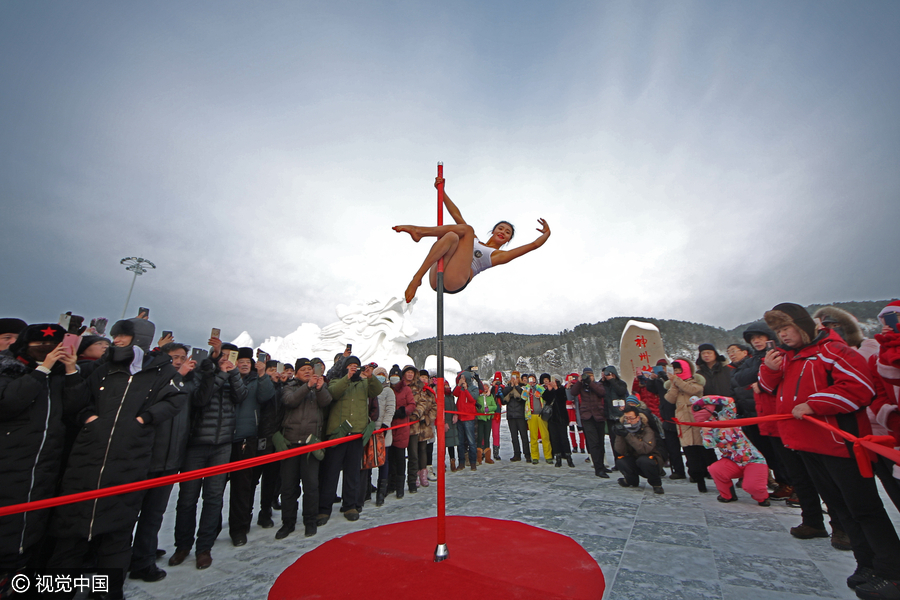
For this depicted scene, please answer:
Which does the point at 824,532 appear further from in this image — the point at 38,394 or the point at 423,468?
the point at 38,394

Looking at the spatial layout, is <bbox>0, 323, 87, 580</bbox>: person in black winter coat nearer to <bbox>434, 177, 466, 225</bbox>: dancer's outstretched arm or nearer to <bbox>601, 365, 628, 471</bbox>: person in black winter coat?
<bbox>434, 177, 466, 225</bbox>: dancer's outstretched arm

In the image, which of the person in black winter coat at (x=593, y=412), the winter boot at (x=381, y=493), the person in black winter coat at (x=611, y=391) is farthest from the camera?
the person in black winter coat at (x=611, y=391)

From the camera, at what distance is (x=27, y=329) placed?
2.83 m

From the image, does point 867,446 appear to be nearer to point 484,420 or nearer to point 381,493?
point 381,493

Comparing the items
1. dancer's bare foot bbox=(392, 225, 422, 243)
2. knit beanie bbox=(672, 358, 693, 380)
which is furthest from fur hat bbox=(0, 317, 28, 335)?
knit beanie bbox=(672, 358, 693, 380)

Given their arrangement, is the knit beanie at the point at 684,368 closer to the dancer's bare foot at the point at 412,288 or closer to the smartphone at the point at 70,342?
the dancer's bare foot at the point at 412,288

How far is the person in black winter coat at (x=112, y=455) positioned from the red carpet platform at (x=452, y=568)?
126cm

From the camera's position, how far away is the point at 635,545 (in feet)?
10.2

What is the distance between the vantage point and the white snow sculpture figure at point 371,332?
23891mm

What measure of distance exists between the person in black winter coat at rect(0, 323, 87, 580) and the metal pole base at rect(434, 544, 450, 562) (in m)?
2.82

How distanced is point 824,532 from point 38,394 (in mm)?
6484

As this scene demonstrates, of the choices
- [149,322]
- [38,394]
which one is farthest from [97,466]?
[149,322]

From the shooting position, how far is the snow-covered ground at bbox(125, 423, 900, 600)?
8.03 feet

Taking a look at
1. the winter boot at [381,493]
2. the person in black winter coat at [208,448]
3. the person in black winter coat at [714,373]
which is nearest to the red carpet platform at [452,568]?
the person in black winter coat at [208,448]
